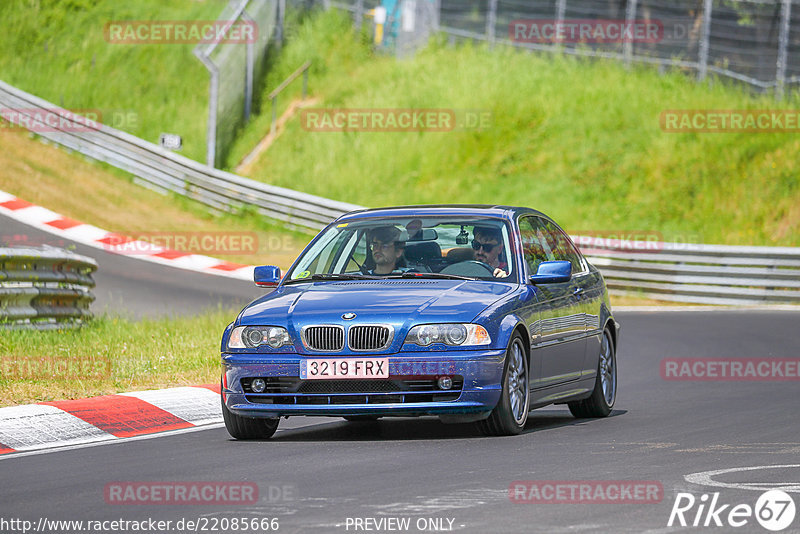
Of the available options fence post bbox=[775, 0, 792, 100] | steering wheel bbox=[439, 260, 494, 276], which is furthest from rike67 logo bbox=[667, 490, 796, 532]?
Result: fence post bbox=[775, 0, 792, 100]

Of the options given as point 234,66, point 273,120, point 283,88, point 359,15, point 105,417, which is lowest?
point 105,417

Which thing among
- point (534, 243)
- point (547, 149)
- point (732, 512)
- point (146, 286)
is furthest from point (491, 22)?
point (732, 512)

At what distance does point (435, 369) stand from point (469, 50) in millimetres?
31324

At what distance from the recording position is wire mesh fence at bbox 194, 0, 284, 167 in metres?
37.2

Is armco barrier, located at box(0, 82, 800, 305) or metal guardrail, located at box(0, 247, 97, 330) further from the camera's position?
armco barrier, located at box(0, 82, 800, 305)

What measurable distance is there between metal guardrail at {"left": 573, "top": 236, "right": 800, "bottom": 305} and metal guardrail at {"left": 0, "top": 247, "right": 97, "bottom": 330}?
38.7 ft

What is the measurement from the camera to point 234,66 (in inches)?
1533

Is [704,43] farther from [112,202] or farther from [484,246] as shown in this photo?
[484,246]

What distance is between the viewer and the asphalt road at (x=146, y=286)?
2164 centimetres

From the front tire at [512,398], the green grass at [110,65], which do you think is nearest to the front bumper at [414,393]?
the front tire at [512,398]

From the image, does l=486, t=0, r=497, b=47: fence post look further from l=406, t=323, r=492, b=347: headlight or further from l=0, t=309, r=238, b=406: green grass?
l=406, t=323, r=492, b=347: headlight

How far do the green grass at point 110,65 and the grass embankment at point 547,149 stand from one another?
8.78ft

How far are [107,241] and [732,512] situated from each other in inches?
930

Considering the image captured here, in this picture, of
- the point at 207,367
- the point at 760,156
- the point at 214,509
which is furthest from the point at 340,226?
the point at 760,156
